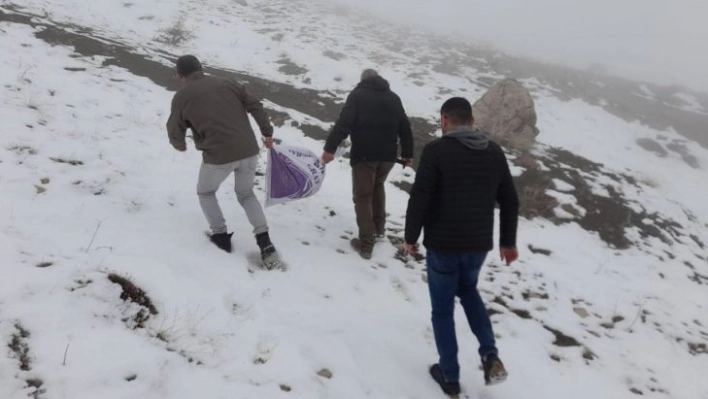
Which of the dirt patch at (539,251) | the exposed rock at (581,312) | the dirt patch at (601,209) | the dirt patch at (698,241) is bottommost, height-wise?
the dirt patch at (698,241)

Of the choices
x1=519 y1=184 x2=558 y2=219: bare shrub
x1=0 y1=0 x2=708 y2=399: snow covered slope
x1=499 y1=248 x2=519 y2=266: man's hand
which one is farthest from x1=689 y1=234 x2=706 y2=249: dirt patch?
x1=499 y1=248 x2=519 y2=266: man's hand

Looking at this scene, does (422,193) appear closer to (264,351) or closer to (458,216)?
(458,216)

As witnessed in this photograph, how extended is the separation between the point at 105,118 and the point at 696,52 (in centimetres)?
5293

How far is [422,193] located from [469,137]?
594 mm

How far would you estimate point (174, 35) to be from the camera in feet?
52.4

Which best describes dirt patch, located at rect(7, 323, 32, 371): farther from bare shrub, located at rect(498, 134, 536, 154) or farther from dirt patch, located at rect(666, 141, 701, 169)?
dirt patch, located at rect(666, 141, 701, 169)

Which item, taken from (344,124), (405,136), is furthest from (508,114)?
(344,124)

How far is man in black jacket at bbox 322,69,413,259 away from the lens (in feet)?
18.4

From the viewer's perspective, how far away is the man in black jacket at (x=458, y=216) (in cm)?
359

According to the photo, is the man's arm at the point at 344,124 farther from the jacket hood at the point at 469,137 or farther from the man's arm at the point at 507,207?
the man's arm at the point at 507,207

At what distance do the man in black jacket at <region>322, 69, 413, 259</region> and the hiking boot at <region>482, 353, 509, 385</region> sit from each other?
2.62 metres

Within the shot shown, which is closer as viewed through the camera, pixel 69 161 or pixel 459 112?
pixel 459 112

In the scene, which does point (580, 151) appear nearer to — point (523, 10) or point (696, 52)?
point (696, 52)

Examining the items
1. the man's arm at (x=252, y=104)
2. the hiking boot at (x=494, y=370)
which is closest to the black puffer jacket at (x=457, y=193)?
the hiking boot at (x=494, y=370)
